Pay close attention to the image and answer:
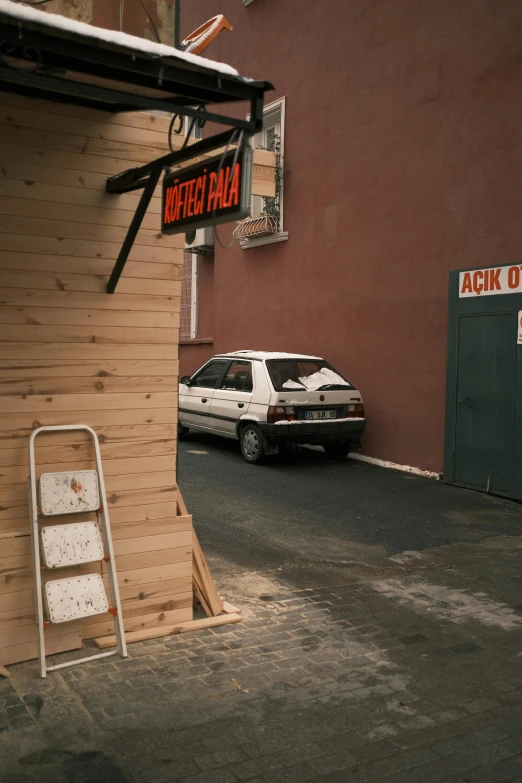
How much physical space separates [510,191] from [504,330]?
1785 mm

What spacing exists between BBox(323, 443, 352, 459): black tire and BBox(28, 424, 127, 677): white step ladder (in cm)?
773

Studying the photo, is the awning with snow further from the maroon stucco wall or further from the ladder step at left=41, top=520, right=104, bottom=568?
the maroon stucco wall

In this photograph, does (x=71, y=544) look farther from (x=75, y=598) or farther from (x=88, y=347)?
(x=88, y=347)

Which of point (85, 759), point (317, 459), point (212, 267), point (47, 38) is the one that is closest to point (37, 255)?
point (47, 38)

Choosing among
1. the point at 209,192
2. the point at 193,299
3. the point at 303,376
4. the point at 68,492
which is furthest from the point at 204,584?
the point at 193,299

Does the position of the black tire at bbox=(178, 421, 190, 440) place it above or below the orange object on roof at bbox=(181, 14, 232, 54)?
below

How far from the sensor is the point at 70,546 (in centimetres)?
470

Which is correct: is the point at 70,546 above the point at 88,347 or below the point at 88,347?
below

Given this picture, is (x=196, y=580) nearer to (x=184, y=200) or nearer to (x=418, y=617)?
(x=418, y=617)

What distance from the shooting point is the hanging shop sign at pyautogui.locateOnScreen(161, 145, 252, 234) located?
13.1 ft

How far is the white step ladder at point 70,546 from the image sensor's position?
458 cm

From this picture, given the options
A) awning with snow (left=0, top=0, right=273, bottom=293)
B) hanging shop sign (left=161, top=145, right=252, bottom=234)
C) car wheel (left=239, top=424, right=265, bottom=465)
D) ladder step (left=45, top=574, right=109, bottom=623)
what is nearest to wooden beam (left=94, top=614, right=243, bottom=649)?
ladder step (left=45, top=574, right=109, bottom=623)

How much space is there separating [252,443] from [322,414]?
1139mm

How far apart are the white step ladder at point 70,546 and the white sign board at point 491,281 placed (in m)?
6.59
